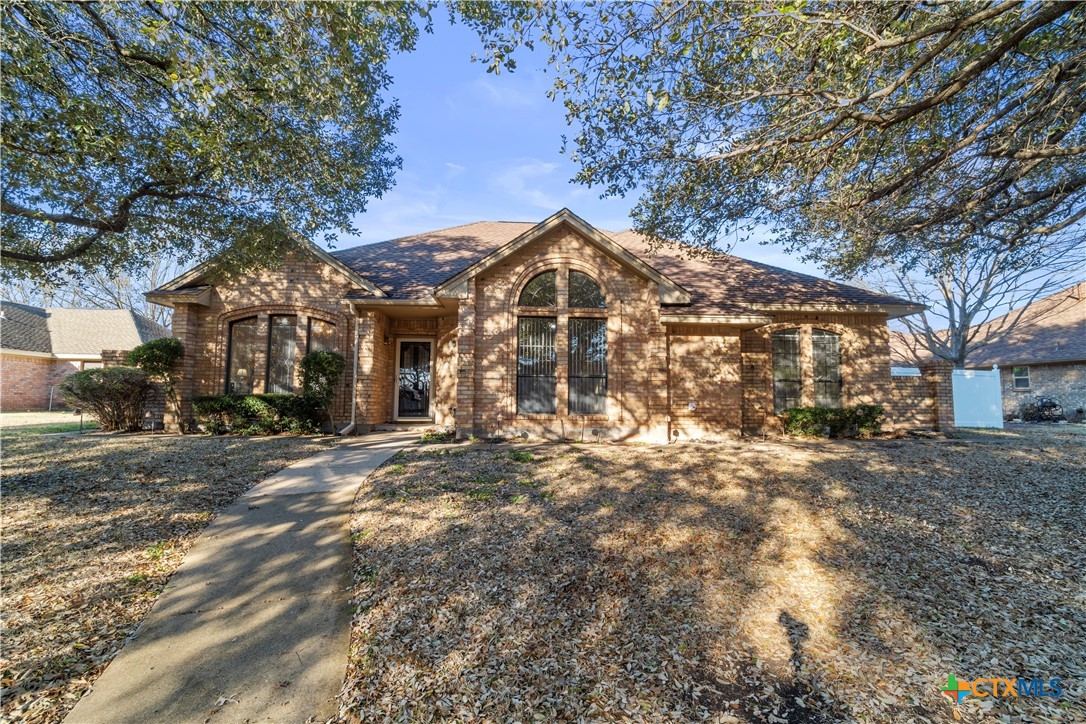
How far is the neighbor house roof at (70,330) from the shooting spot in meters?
19.9

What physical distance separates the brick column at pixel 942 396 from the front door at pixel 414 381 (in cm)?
1338

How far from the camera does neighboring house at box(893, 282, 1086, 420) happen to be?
18.7 meters

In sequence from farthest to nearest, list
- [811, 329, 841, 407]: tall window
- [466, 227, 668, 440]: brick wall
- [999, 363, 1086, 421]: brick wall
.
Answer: [999, 363, 1086, 421]: brick wall → [811, 329, 841, 407]: tall window → [466, 227, 668, 440]: brick wall

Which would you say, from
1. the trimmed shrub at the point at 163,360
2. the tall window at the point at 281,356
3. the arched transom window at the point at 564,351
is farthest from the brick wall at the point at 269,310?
the arched transom window at the point at 564,351

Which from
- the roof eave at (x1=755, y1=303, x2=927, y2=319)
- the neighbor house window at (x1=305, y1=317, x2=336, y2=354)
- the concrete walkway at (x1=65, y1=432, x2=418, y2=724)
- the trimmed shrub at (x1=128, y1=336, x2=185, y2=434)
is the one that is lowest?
the concrete walkway at (x1=65, y1=432, x2=418, y2=724)

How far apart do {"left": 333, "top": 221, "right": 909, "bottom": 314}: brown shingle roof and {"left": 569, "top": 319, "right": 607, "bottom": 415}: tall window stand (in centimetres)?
206

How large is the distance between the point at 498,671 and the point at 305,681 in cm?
120

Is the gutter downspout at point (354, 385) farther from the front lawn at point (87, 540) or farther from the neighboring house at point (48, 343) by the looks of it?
the neighboring house at point (48, 343)

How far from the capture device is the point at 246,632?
3203 mm

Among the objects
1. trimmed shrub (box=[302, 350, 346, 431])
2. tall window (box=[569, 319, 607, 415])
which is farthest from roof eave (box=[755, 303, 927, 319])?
trimmed shrub (box=[302, 350, 346, 431])

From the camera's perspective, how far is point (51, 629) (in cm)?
312

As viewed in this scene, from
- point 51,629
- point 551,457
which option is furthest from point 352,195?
A: point 51,629

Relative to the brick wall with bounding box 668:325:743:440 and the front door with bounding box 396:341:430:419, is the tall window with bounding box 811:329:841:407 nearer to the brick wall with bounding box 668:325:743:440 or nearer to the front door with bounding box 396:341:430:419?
the brick wall with bounding box 668:325:743:440

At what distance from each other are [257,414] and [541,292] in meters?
7.14
